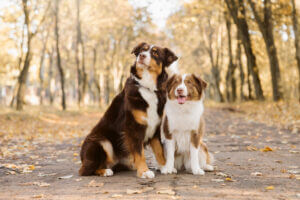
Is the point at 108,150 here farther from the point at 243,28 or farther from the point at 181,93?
the point at 243,28

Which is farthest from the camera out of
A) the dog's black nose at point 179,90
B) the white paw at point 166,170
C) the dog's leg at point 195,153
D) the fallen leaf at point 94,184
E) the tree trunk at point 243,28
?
the tree trunk at point 243,28

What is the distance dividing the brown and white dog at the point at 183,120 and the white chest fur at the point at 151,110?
0.14 metres

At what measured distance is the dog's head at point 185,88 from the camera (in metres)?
4.52

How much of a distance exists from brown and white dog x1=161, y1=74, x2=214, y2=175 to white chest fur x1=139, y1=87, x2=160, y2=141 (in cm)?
14

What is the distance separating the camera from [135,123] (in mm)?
4652

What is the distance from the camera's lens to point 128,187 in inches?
163

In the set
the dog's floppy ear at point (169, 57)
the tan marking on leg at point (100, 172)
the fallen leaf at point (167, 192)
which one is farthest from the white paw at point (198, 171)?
the dog's floppy ear at point (169, 57)

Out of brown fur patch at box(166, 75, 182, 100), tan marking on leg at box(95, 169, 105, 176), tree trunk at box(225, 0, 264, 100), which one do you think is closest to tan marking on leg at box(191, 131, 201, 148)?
brown fur patch at box(166, 75, 182, 100)

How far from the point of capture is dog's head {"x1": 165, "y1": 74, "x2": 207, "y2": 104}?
4.52m

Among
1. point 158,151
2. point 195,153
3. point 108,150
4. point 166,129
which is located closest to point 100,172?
point 108,150

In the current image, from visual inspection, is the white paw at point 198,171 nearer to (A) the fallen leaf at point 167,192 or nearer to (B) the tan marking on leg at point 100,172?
(A) the fallen leaf at point 167,192

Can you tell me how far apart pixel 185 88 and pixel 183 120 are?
46 cm

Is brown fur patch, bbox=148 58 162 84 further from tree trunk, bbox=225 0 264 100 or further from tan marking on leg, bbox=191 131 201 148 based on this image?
tree trunk, bbox=225 0 264 100

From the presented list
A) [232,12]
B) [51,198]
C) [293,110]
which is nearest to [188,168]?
[51,198]
